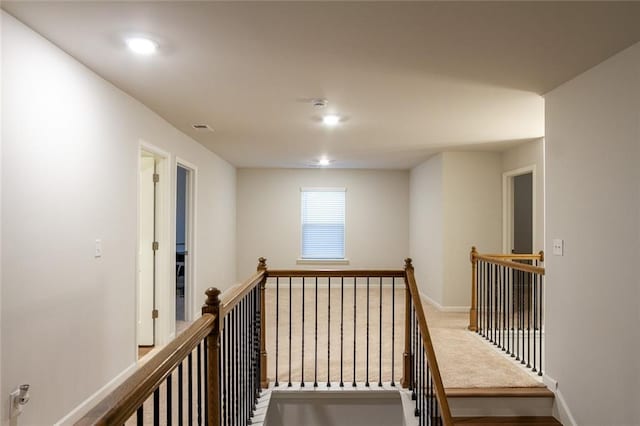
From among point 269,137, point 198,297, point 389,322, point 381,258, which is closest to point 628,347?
point 389,322

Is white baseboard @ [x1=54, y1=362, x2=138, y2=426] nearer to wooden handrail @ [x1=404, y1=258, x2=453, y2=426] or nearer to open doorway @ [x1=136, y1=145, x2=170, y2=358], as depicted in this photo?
open doorway @ [x1=136, y1=145, x2=170, y2=358]

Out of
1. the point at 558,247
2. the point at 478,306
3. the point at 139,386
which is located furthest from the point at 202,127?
the point at 139,386

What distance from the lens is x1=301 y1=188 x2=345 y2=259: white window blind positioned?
8695 millimetres

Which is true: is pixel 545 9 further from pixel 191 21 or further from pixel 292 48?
pixel 191 21

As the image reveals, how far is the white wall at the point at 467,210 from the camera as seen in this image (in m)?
6.34

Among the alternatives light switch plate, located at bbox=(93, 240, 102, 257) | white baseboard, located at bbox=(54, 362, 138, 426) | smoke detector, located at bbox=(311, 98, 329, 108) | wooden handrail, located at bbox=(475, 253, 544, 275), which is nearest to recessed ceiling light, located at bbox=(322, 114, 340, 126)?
smoke detector, located at bbox=(311, 98, 329, 108)

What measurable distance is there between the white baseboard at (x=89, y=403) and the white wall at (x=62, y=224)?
38mm

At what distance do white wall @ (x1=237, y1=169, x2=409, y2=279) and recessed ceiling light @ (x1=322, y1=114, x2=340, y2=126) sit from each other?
162 inches

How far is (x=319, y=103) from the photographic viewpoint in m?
3.72

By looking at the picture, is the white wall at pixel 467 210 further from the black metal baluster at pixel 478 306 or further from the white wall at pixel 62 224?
the white wall at pixel 62 224

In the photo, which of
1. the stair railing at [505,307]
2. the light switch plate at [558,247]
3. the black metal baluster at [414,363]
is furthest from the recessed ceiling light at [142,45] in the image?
the stair railing at [505,307]

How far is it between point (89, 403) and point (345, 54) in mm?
2760

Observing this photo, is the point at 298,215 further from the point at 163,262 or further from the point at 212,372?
the point at 212,372

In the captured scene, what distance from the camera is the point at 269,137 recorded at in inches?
210
